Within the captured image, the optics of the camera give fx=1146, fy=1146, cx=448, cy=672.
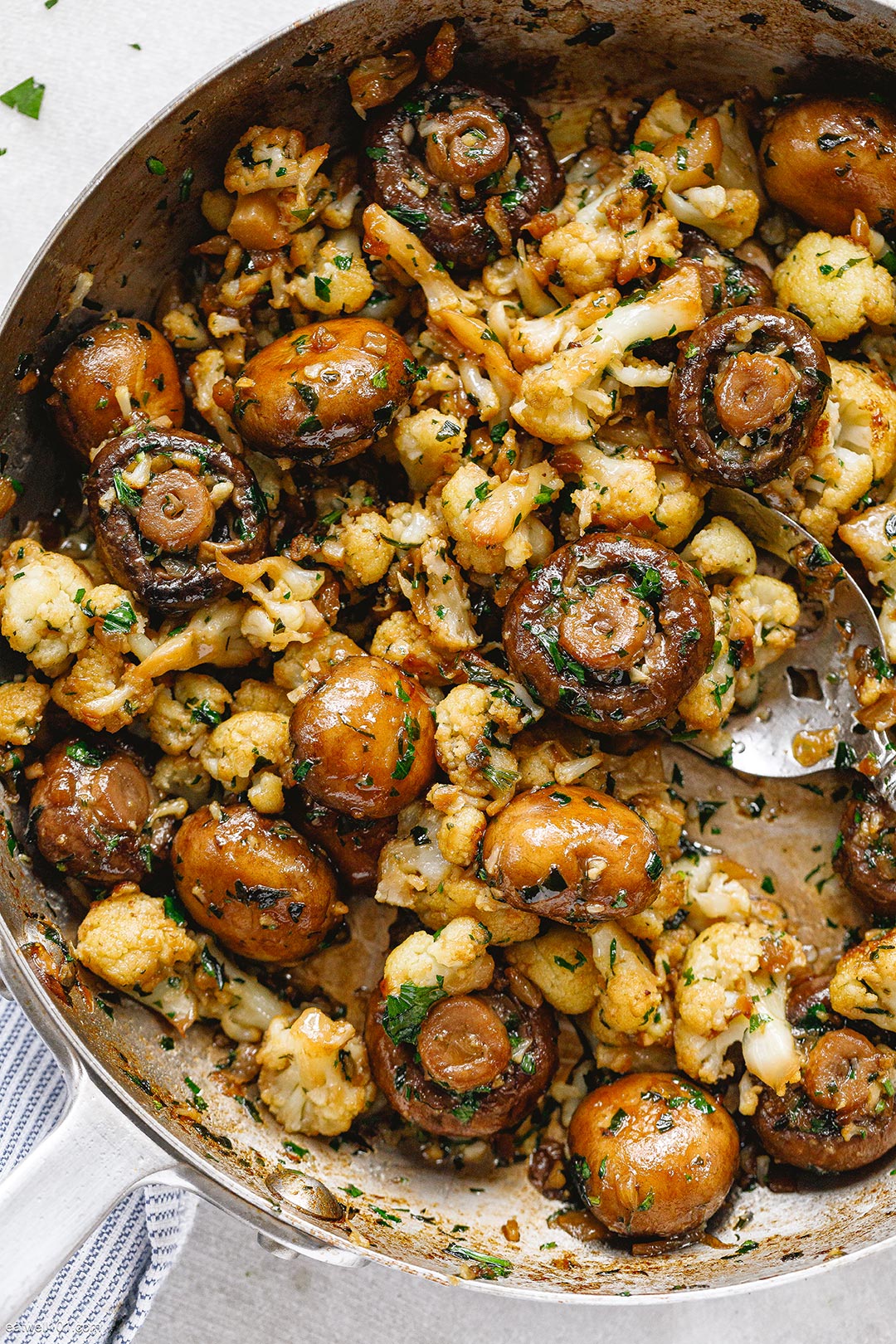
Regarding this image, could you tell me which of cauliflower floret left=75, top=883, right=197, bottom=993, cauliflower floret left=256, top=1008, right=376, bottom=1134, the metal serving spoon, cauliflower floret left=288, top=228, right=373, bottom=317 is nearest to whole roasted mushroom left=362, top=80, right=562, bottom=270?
cauliflower floret left=288, top=228, right=373, bottom=317

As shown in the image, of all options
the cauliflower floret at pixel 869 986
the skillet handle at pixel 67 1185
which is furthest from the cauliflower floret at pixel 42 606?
the cauliflower floret at pixel 869 986

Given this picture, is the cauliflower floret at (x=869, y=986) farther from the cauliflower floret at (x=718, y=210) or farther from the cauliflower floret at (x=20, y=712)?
the cauliflower floret at (x=20, y=712)

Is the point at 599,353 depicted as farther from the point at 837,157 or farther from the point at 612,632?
the point at 837,157

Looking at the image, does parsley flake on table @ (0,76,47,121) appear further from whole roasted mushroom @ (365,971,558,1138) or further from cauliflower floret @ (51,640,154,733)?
whole roasted mushroom @ (365,971,558,1138)

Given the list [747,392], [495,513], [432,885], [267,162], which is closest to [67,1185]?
[432,885]

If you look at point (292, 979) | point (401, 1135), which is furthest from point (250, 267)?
point (401, 1135)
